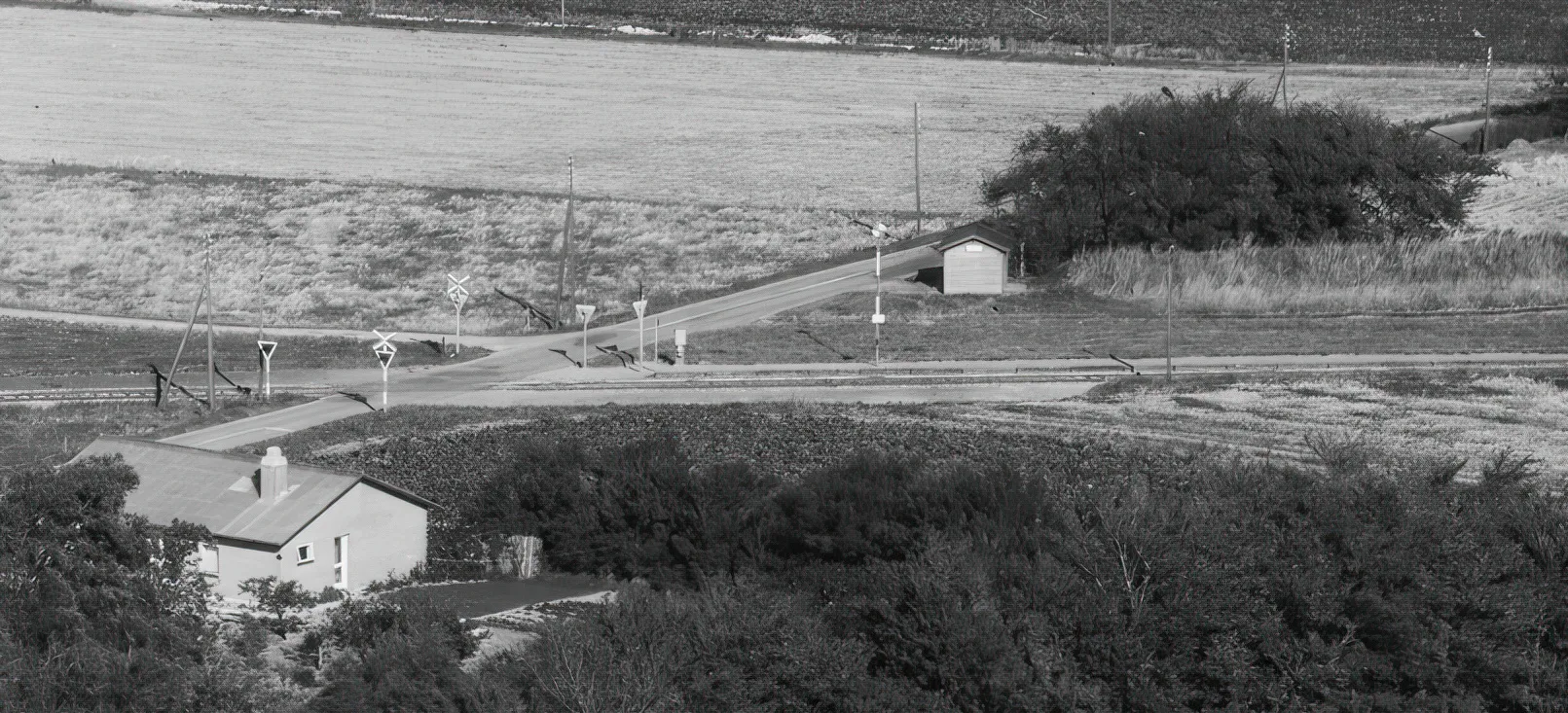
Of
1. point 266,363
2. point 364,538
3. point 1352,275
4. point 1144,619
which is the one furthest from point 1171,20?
point 1144,619

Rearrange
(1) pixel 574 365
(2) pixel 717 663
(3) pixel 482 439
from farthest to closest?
(1) pixel 574 365 → (3) pixel 482 439 → (2) pixel 717 663

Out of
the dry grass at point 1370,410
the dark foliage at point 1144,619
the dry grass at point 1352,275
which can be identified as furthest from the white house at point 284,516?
the dry grass at point 1352,275

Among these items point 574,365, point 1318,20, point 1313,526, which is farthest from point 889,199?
point 1313,526

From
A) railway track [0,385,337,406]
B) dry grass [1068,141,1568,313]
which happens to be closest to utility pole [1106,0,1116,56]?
dry grass [1068,141,1568,313]

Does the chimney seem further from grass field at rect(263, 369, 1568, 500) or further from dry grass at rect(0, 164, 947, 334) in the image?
dry grass at rect(0, 164, 947, 334)

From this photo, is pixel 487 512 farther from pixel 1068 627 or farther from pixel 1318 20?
pixel 1318 20

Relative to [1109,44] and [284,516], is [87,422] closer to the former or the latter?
[284,516]
